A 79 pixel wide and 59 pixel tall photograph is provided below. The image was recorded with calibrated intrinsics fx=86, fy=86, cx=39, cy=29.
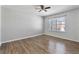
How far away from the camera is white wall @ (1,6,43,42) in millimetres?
4461

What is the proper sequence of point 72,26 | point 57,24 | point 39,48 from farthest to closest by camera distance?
point 57,24
point 72,26
point 39,48

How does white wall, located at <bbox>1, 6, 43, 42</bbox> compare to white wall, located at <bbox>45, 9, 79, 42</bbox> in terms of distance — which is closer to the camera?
white wall, located at <bbox>1, 6, 43, 42</bbox>

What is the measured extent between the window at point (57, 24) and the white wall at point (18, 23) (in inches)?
48.1

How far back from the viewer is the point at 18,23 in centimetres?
541

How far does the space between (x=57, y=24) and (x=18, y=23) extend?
3142mm

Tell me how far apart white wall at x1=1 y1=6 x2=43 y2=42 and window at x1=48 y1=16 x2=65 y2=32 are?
1221 millimetres

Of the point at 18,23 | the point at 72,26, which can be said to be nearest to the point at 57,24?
the point at 72,26

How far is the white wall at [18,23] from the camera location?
446cm

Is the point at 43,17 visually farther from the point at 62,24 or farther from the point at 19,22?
the point at 19,22

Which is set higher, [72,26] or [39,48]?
[72,26]

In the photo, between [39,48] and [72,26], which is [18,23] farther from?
[72,26]

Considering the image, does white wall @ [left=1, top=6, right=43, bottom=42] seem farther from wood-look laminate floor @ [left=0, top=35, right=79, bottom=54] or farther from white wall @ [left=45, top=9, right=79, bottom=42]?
white wall @ [left=45, top=9, right=79, bottom=42]

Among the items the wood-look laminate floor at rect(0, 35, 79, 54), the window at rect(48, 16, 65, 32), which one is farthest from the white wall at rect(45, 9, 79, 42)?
the wood-look laminate floor at rect(0, 35, 79, 54)
